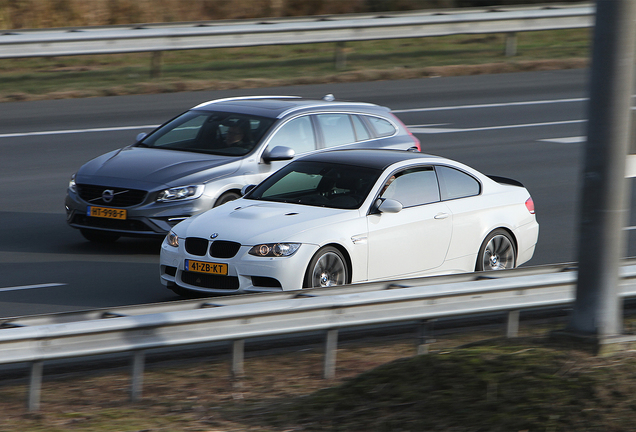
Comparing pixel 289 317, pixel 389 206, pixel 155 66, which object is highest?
pixel 155 66

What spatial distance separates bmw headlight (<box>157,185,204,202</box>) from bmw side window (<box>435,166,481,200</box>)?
2.82m

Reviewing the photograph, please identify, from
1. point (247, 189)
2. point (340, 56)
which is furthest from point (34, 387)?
point (340, 56)

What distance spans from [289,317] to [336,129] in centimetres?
643

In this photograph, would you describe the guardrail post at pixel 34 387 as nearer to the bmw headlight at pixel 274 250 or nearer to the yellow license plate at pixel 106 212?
the bmw headlight at pixel 274 250

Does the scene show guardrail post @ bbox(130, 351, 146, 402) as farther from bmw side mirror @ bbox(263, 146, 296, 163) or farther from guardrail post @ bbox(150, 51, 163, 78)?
guardrail post @ bbox(150, 51, 163, 78)

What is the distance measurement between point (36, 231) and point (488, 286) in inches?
267

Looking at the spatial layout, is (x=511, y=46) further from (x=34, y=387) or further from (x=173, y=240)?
(x=34, y=387)

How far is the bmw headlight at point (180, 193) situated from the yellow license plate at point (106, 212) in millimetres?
469

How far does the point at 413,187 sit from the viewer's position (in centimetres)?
1048

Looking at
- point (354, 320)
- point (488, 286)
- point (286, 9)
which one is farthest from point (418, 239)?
point (286, 9)

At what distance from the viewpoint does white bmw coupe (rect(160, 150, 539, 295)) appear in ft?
30.8

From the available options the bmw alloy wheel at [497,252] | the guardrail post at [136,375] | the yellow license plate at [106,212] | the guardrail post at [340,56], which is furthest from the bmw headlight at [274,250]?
the guardrail post at [340,56]

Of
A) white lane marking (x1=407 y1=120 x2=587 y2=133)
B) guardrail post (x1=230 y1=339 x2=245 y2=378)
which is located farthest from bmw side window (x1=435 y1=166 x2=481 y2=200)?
white lane marking (x1=407 y1=120 x2=587 y2=133)

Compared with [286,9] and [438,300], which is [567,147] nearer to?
[438,300]
